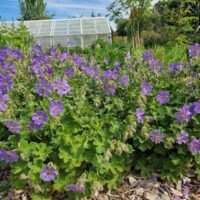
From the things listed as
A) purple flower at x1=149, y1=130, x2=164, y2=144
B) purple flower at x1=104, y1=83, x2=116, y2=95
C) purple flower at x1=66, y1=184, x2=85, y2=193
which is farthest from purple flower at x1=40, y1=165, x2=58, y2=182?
purple flower at x1=104, y1=83, x2=116, y2=95

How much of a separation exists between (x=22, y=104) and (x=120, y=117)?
0.74 meters

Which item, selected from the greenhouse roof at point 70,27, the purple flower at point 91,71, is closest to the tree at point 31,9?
the greenhouse roof at point 70,27

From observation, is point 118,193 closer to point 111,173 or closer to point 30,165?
point 111,173

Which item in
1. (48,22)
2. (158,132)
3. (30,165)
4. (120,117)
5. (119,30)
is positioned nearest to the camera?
(30,165)

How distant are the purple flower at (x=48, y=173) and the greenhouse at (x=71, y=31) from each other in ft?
51.7

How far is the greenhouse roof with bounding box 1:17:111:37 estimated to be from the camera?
18641 millimetres

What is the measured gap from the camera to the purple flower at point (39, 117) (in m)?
2.21

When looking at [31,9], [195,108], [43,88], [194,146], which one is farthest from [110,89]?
[31,9]

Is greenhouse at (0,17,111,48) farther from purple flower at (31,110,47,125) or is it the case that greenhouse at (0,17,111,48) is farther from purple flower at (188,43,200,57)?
purple flower at (31,110,47,125)

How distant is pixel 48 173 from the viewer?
2.11 metres

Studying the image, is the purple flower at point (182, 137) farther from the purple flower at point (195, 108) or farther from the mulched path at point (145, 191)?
the mulched path at point (145, 191)

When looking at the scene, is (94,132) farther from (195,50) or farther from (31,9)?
(31,9)

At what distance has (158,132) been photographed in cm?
230

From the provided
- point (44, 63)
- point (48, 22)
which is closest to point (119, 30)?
point (48, 22)
